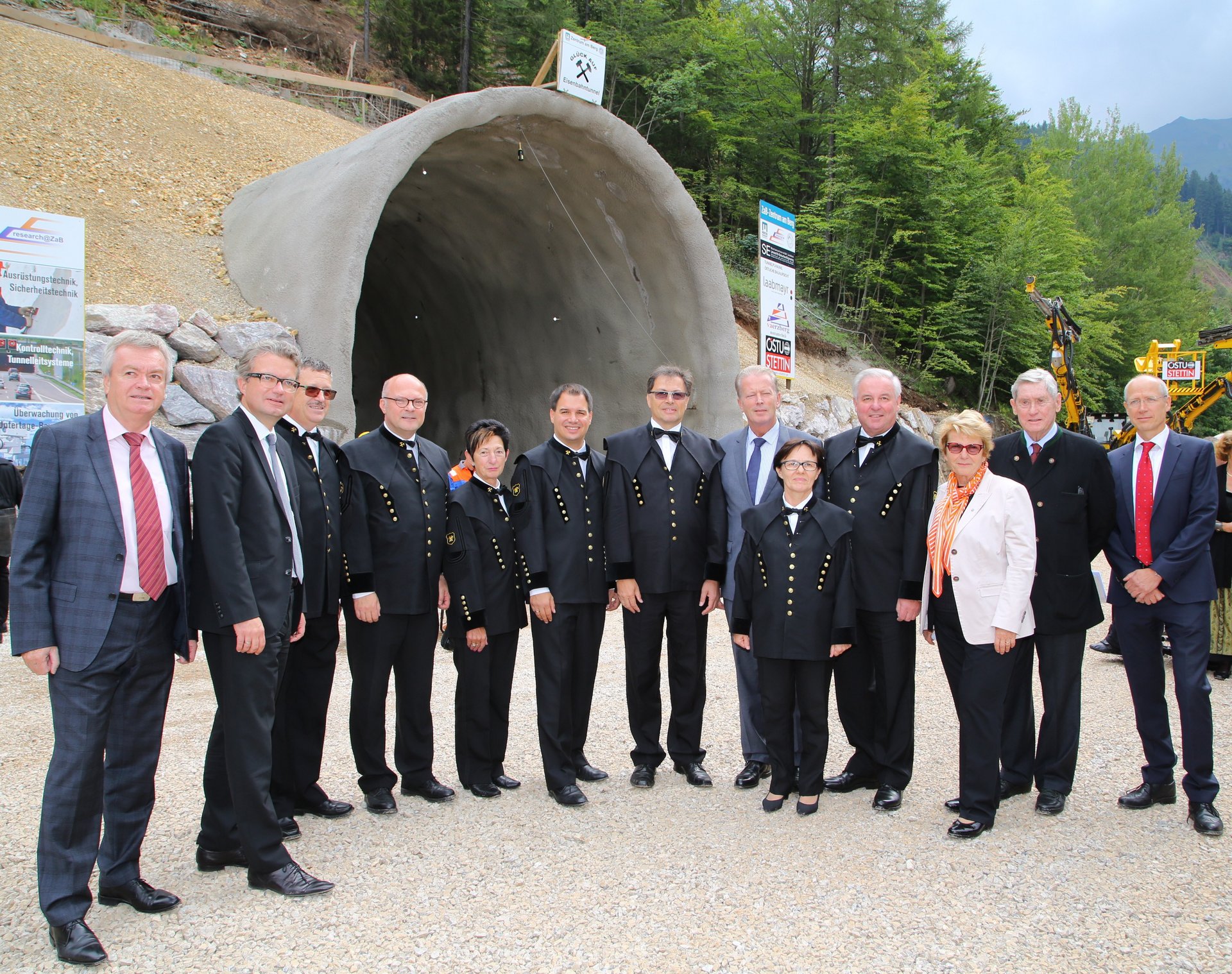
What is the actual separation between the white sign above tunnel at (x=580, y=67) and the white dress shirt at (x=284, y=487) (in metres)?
6.05

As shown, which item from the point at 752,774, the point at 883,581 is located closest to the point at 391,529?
the point at 752,774

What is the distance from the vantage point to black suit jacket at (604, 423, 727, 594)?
13.7 feet

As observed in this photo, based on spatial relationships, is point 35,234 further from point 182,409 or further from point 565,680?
point 565,680

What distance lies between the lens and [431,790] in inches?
155

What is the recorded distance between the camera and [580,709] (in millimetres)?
4172

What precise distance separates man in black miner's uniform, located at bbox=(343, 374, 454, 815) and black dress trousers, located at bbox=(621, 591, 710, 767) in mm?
905

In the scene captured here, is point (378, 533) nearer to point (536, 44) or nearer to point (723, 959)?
point (723, 959)

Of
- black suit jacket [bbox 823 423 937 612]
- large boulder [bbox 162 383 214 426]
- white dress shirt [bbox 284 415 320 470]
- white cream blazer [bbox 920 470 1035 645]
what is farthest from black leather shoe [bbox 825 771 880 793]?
large boulder [bbox 162 383 214 426]

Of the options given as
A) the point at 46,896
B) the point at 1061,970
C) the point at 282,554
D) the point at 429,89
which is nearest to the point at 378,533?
the point at 282,554

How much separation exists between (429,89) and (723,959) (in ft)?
99.5

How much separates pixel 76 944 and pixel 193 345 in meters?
5.70

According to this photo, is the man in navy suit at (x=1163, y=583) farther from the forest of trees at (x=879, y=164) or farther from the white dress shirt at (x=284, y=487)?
the forest of trees at (x=879, y=164)

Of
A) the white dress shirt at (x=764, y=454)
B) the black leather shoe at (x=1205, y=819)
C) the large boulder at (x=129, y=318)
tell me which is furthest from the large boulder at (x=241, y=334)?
the black leather shoe at (x=1205, y=819)

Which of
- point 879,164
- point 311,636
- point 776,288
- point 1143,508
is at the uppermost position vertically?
point 879,164
